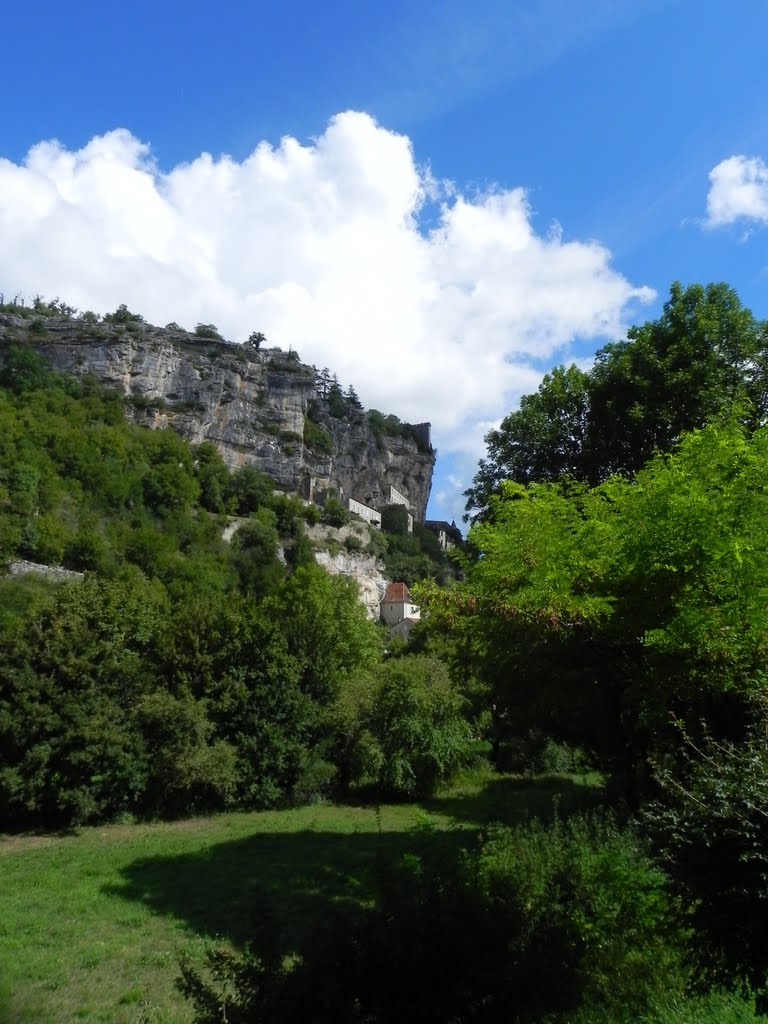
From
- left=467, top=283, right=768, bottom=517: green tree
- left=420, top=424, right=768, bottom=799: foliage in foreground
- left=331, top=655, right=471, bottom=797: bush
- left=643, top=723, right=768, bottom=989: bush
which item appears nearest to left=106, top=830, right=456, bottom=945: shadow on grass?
left=420, top=424, right=768, bottom=799: foliage in foreground

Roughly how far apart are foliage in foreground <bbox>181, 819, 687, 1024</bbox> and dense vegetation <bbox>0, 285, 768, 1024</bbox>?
0.07 feet

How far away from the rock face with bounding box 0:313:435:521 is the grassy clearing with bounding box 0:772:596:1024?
67.2m

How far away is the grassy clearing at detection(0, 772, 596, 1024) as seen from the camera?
7078 mm

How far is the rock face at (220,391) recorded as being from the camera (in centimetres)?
7762

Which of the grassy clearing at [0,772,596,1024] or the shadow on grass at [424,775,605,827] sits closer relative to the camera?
the grassy clearing at [0,772,596,1024]

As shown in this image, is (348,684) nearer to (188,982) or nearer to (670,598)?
(670,598)

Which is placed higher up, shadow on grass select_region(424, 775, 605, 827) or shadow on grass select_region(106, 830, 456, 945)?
shadow on grass select_region(424, 775, 605, 827)

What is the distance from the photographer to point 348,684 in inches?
957

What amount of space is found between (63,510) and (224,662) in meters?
41.3

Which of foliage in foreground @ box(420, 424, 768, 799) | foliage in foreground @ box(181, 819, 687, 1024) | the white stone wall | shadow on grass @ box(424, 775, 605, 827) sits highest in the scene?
the white stone wall

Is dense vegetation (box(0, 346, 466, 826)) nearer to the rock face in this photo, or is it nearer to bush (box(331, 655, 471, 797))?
bush (box(331, 655, 471, 797))

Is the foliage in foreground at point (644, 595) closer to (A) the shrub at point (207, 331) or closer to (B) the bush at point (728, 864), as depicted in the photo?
(B) the bush at point (728, 864)

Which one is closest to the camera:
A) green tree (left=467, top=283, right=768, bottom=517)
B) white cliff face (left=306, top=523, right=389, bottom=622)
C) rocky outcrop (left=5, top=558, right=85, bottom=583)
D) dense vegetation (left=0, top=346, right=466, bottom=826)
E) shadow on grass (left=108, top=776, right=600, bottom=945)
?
shadow on grass (left=108, top=776, right=600, bottom=945)

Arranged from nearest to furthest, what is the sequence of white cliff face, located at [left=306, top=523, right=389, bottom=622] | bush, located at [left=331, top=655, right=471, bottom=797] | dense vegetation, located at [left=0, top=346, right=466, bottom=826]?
dense vegetation, located at [left=0, top=346, right=466, bottom=826]
bush, located at [left=331, top=655, right=471, bottom=797]
white cliff face, located at [left=306, top=523, right=389, bottom=622]
